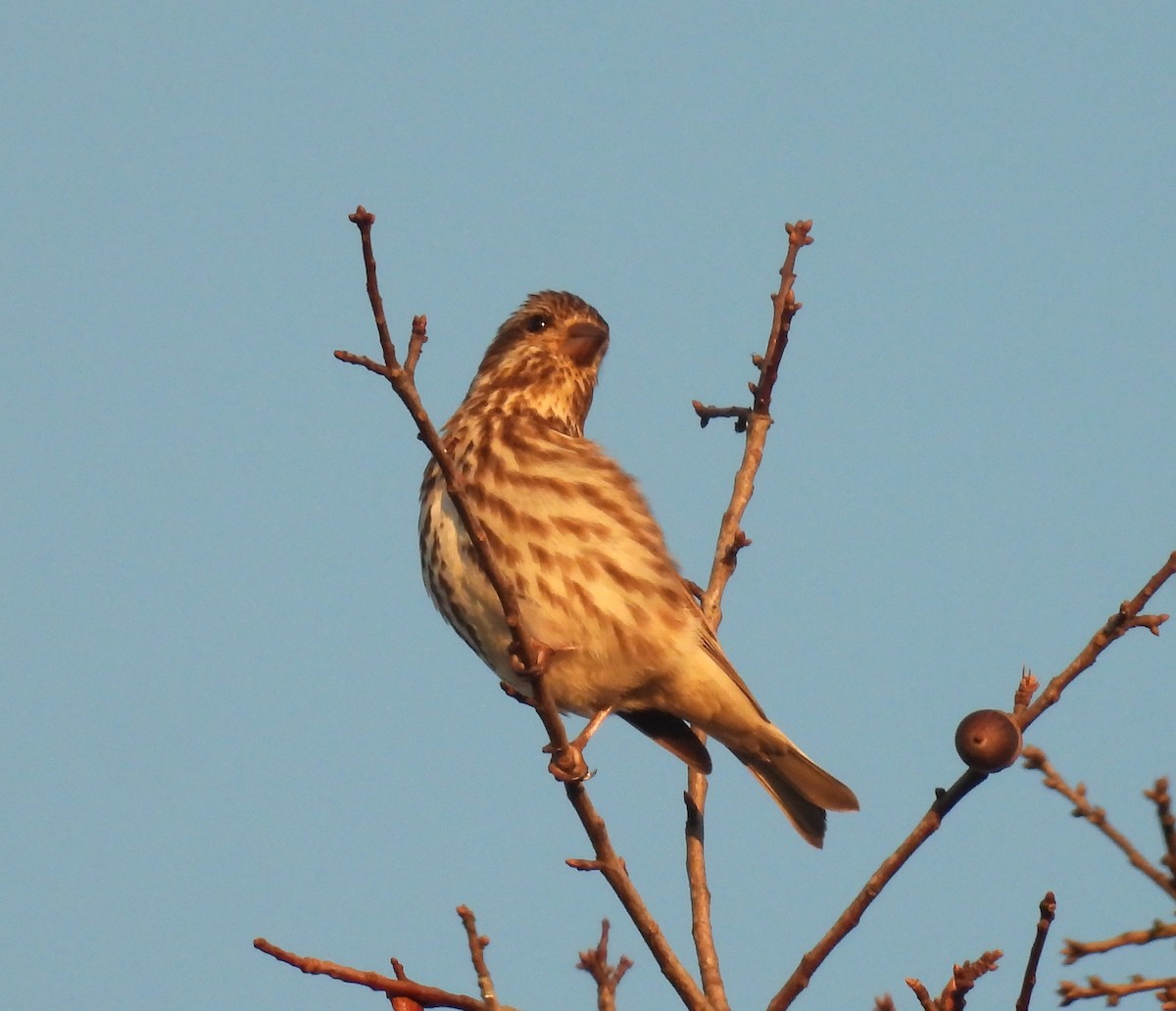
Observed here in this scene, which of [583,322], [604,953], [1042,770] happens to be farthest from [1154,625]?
[583,322]

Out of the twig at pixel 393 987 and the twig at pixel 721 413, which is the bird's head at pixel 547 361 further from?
the twig at pixel 393 987

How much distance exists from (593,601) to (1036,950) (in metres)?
3.28

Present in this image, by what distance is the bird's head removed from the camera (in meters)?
8.73

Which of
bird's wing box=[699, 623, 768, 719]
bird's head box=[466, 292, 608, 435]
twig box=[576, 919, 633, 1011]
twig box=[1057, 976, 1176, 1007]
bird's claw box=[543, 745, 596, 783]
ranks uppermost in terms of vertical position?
bird's head box=[466, 292, 608, 435]

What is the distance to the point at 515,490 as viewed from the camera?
7.39 meters

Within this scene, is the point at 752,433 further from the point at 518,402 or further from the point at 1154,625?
the point at 1154,625

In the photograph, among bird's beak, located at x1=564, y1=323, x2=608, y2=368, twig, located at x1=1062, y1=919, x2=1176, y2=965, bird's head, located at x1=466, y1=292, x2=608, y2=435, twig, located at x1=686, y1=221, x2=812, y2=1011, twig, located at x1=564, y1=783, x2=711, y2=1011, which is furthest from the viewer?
bird's beak, located at x1=564, y1=323, x2=608, y2=368

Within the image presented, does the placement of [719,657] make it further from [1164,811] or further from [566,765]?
[1164,811]

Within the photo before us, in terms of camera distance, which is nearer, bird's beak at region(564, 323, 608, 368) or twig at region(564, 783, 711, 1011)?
twig at region(564, 783, 711, 1011)

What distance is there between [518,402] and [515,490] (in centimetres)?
131

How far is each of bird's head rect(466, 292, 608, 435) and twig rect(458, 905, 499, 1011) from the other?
3917 millimetres

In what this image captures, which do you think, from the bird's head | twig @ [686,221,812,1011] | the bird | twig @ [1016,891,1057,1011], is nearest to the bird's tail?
the bird

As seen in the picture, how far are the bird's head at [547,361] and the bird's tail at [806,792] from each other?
2.14 m

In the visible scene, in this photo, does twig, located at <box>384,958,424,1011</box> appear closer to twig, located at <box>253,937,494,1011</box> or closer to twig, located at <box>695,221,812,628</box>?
twig, located at <box>253,937,494,1011</box>
